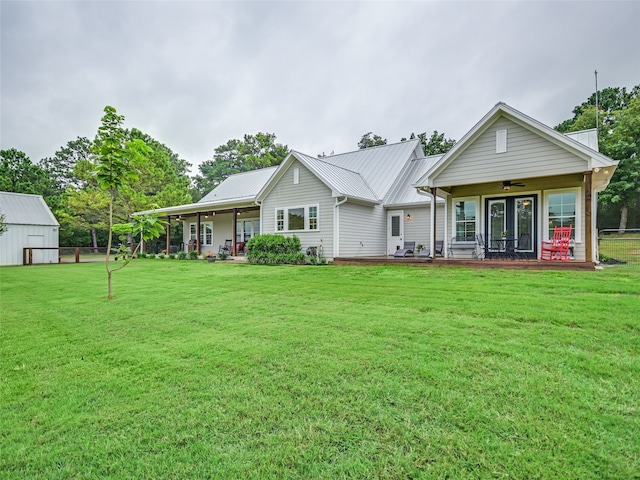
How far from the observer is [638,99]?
2397 centimetres

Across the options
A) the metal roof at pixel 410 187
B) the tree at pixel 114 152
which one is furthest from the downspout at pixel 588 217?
the tree at pixel 114 152

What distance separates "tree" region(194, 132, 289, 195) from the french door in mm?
26728

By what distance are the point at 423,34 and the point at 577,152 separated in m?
9.66

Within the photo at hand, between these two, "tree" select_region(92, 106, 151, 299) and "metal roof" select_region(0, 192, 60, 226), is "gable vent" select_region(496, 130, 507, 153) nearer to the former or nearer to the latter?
"tree" select_region(92, 106, 151, 299)

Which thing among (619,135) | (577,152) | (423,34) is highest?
Answer: (423,34)

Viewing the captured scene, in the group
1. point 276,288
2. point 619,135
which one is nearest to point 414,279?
point 276,288

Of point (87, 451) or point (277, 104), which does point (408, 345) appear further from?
point (277, 104)

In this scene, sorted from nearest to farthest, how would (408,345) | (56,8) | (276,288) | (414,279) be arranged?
(408,345), (276,288), (414,279), (56,8)

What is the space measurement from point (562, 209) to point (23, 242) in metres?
27.5

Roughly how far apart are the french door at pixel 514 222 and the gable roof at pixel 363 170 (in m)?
5.02

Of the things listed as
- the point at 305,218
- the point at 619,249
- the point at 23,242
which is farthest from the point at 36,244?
the point at 619,249

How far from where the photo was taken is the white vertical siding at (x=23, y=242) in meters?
18.9

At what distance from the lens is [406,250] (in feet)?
44.7

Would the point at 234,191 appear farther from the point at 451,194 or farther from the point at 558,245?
the point at 558,245
